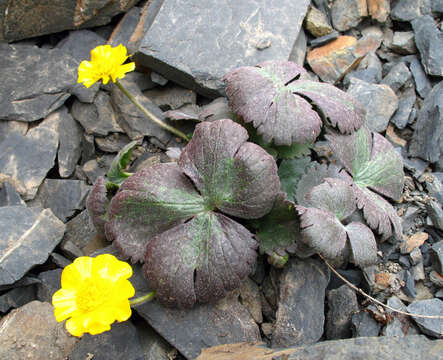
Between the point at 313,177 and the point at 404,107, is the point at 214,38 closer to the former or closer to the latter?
the point at 313,177

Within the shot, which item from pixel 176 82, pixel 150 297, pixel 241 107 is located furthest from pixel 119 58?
pixel 150 297

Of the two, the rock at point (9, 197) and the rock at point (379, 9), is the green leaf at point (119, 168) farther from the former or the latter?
the rock at point (379, 9)

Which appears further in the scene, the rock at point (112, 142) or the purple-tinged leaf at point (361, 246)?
the rock at point (112, 142)

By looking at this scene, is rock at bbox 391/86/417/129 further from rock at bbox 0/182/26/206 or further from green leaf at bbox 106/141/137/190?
rock at bbox 0/182/26/206

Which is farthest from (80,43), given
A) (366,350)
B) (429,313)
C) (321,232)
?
(429,313)

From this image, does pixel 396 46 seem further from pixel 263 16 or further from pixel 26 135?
pixel 26 135

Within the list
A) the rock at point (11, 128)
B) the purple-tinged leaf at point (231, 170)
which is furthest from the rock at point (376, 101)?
the rock at point (11, 128)

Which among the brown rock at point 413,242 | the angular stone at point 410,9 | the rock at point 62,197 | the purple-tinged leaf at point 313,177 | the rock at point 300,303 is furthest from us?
the angular stone at point 410,9
